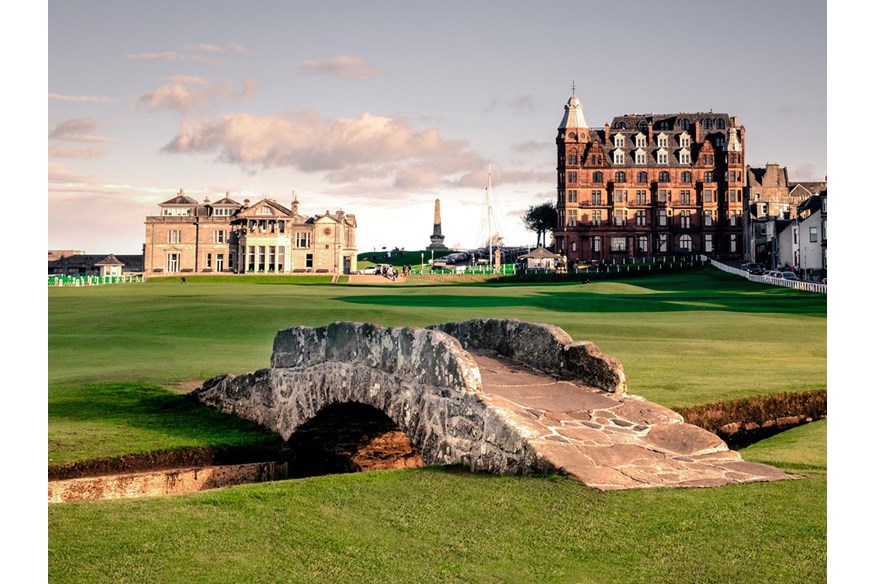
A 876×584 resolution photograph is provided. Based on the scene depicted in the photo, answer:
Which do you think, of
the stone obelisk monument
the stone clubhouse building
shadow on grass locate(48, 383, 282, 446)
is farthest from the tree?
shadow on grass locate(48, 383, 282, 446)

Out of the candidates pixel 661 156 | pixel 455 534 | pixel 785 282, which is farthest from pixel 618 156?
pixel 455 534

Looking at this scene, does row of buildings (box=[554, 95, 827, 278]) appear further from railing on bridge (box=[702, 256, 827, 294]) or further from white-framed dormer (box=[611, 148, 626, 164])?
railing on bridge (box=[702, 256, 827, 294])

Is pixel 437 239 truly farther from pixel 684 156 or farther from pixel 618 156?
pixel 684 156

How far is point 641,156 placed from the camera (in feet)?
360

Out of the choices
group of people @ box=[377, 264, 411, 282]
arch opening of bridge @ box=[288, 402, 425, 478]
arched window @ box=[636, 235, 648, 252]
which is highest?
arched window @ box=[636, 235, 648, 252]

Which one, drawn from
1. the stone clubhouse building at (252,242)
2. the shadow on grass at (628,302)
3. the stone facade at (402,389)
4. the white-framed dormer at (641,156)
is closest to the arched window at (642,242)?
the white-framed dormer at (641,156)

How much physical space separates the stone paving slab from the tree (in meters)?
123

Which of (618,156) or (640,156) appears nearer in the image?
(618,156)

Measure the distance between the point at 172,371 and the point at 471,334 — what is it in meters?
10.3

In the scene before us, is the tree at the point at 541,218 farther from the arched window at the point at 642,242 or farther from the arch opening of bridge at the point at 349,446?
the arch opening of bridge at the point at 349,446

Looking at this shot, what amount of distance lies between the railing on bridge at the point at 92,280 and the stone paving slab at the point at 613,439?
3091 inches

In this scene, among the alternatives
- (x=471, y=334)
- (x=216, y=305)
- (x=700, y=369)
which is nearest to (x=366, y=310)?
(x=216, y=305)

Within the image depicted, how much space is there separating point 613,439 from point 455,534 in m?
3.49

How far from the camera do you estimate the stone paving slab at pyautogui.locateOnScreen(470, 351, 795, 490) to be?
1022 centimetres
